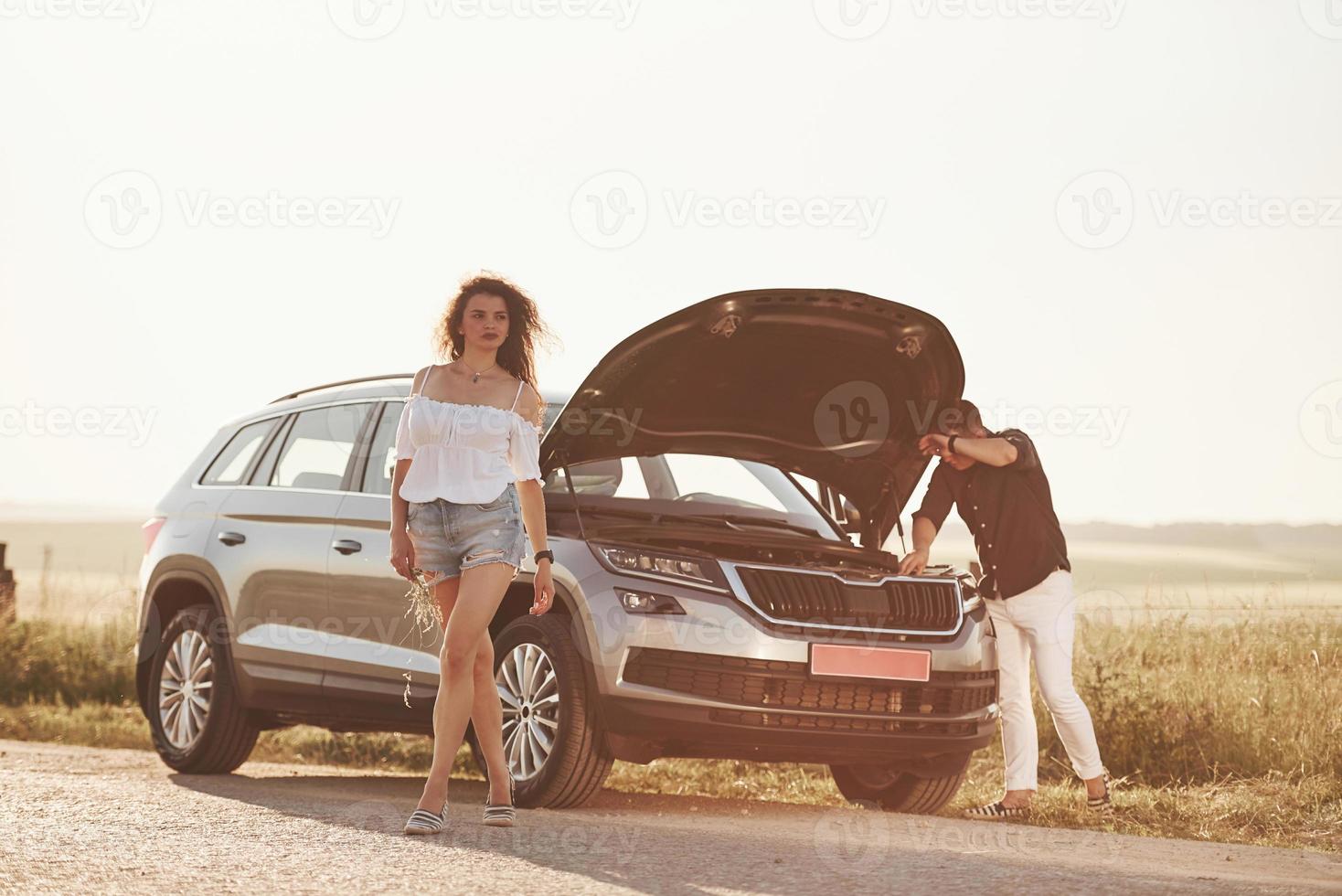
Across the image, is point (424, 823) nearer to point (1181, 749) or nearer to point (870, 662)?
point (870, 662)

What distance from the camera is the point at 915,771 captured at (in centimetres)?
770

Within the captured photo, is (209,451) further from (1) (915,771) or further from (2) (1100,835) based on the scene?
(2) (1100,835)

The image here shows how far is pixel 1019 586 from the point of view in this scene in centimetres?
793

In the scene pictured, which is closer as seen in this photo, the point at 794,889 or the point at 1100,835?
the point at 794,889

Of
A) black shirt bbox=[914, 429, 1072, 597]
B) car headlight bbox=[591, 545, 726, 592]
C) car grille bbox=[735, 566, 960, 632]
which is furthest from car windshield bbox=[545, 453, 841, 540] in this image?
car grille bbox=[735, 566, 960, 632]

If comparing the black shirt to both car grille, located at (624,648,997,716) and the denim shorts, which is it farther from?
the denim shorts

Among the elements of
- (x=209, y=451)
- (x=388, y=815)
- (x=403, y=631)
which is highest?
(x=209, y=451)

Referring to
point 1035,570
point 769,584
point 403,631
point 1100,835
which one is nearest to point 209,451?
point 403,631

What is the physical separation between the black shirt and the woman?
2564 millimetres

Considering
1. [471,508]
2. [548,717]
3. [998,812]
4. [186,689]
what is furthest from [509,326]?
[186,689]

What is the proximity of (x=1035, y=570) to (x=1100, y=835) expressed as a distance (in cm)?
141

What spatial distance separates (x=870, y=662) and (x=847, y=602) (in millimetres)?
276

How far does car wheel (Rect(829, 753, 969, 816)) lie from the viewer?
7.83 metres

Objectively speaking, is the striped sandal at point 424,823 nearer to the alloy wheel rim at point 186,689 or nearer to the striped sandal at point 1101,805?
the alloy wheel rim at point 186,689
